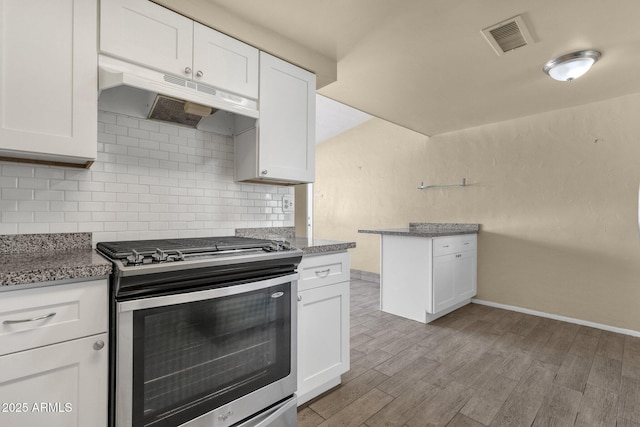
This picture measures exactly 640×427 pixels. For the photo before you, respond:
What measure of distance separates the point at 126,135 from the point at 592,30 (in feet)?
9.65

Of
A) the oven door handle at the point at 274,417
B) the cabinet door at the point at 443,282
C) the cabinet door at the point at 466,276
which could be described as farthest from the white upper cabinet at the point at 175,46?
the cabinet door at the point at 466,276

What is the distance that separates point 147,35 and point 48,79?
484 mm

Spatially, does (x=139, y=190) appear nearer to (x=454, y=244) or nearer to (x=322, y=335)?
(x=322, y=335)

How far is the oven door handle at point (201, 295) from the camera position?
1.14 m

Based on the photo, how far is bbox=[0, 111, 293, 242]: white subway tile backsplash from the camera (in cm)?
149

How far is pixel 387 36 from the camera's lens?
6.74 feet

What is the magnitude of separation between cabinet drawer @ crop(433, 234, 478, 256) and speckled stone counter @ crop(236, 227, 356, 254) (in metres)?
1.47

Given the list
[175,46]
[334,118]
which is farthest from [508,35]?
[334,118]

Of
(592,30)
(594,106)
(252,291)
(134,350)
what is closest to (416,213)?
(594,106)

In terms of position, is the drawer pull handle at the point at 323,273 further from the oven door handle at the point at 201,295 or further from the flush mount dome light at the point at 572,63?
the flush mount dome light at the point at 572,63

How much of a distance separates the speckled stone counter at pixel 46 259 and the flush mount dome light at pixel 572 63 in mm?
3101

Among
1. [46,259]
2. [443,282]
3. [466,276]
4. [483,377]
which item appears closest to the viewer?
[46,259]

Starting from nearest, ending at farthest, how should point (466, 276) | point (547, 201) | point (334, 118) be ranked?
point (547, 201)
point (466, 276)
point (334, 118)

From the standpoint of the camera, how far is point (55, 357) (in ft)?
3.44
